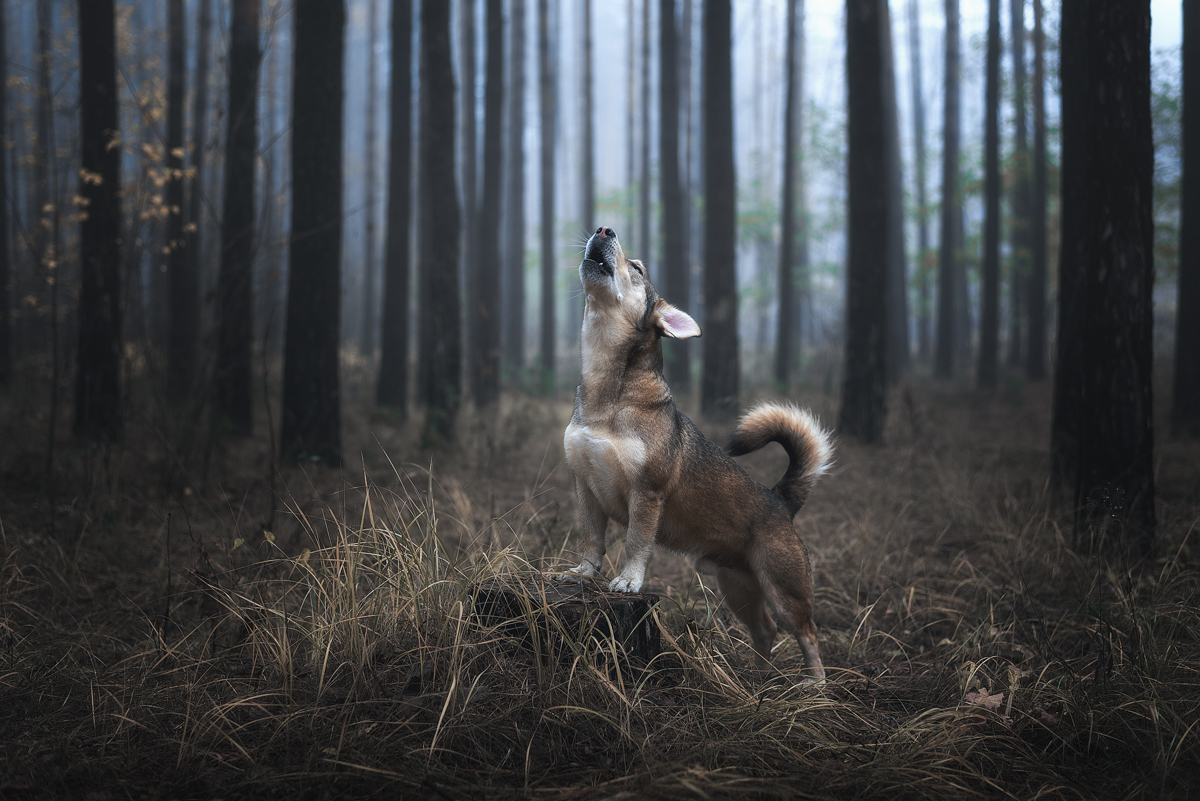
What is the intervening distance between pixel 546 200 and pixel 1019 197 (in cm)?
1466

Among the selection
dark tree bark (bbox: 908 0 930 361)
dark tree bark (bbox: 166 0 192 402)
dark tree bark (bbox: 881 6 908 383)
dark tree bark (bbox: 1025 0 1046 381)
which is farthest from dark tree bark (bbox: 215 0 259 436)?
dark tree bark (bbox: 908 0 930 361)

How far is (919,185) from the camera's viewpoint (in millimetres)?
29609

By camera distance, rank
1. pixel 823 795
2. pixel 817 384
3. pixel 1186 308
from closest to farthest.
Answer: pixel 823 795, pixel 1186 308, pixel 817 384

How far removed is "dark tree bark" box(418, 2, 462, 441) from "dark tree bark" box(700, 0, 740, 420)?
4.44 meters

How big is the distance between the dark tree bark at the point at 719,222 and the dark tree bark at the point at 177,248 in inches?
312

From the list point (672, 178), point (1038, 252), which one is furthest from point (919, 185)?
point (672, 178)

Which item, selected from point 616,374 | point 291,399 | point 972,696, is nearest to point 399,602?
point 616,374

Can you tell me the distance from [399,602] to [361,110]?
56125 millimetres

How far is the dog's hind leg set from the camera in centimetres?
355

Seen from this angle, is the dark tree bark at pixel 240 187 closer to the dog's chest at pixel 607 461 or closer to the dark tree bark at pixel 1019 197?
the dog's chest at pixel 607 461

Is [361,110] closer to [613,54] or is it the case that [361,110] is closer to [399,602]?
[613,54]

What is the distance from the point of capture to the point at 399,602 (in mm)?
3090

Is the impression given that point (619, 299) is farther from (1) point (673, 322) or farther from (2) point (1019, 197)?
(2) point (1019, 197)

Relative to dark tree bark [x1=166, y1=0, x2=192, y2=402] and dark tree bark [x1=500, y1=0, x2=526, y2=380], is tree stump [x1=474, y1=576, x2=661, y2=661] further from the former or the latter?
dark tree bark [x1=500, y1=0, x2=526, y2=380]
